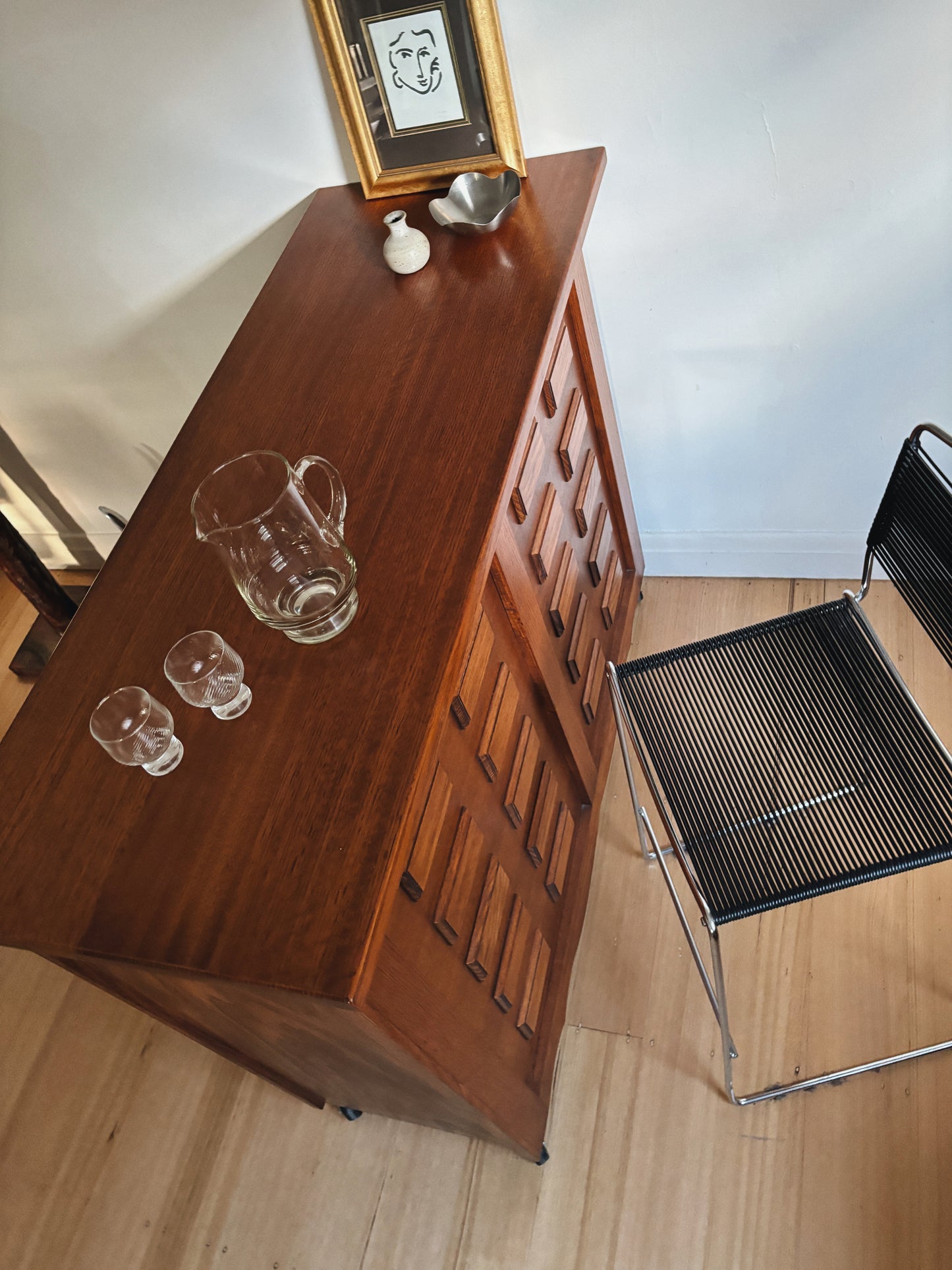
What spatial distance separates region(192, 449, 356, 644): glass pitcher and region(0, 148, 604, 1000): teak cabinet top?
0.10ft

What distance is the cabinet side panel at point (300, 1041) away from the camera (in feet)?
3.05

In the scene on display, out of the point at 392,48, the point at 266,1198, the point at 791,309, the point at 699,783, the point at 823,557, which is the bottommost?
the point at 266,1198

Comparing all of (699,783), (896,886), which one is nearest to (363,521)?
(699,783)

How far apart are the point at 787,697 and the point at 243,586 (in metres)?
0.76

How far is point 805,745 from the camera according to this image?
4.20ft

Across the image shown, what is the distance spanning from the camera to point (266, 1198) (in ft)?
5.17

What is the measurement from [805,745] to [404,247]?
92 cm

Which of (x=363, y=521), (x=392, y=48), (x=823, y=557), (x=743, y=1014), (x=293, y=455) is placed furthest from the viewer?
(x=823, y=557)

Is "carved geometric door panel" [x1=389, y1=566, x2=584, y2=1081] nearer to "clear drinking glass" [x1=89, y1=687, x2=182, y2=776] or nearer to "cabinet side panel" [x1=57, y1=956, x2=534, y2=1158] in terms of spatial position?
"cabinet side panel" [x1=57, y1=956, x2=534, y2=1158]

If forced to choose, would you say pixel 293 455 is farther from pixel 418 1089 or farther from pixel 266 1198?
pixel 266 1198

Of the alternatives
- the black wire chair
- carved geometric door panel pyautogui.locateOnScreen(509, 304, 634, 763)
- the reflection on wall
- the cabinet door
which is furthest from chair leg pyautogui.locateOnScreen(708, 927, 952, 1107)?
the reflection on wall

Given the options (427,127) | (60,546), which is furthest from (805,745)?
(60,546)

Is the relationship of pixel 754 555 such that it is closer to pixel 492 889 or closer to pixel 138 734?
pixel 492 889

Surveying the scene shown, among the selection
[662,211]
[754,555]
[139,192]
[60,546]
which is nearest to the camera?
[662,211]
